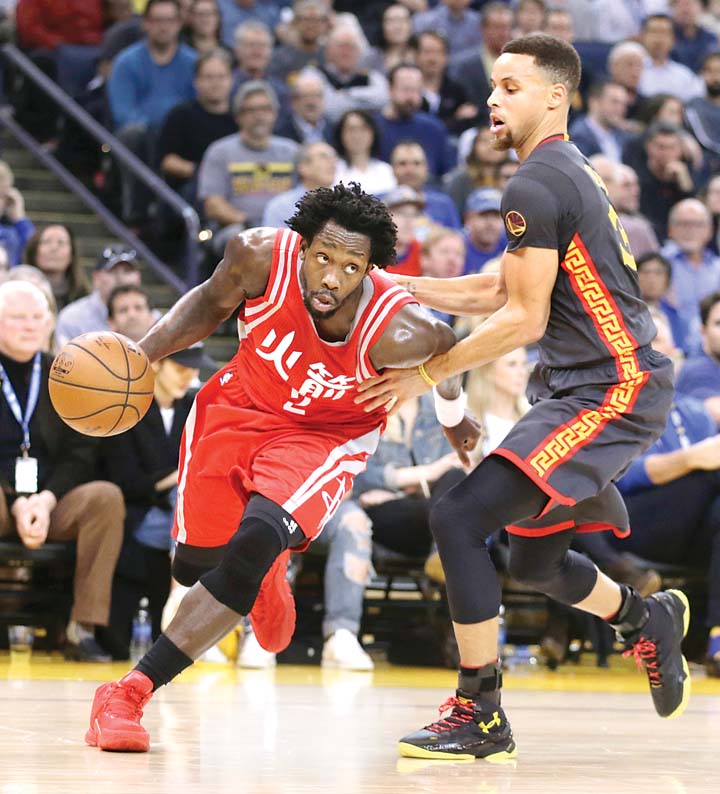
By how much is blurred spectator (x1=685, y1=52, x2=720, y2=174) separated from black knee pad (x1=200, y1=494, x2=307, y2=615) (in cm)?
915

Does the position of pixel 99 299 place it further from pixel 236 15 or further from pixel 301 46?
pixel 236 15

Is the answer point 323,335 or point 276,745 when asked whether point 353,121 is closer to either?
point 323,335

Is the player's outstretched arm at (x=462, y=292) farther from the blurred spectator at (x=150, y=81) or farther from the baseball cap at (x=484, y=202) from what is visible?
the blurred spectator at (x=150, y=81)

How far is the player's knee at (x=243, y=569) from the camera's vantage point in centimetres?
428

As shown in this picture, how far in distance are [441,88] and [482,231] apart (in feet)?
9.12

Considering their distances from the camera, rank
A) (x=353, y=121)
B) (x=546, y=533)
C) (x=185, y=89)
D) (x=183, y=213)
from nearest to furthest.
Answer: (x=546, y=533) < (x=183, y=213) < (x=353, y=121) < (x=185, y=89)

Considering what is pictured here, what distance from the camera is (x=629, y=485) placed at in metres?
7.88

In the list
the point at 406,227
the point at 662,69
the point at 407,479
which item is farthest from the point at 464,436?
the point at 662,69

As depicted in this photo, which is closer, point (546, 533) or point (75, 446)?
point (546, 533)

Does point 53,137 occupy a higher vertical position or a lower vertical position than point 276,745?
higher

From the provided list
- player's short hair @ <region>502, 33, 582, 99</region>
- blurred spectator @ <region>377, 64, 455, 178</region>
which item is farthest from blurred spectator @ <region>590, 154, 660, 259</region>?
player's short hair @ <region>502, 33, 582, 99</region>

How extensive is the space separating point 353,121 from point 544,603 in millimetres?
3866

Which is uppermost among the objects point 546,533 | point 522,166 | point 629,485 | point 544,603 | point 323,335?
point 522,166

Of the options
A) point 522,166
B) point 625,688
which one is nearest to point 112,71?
point 625,688
